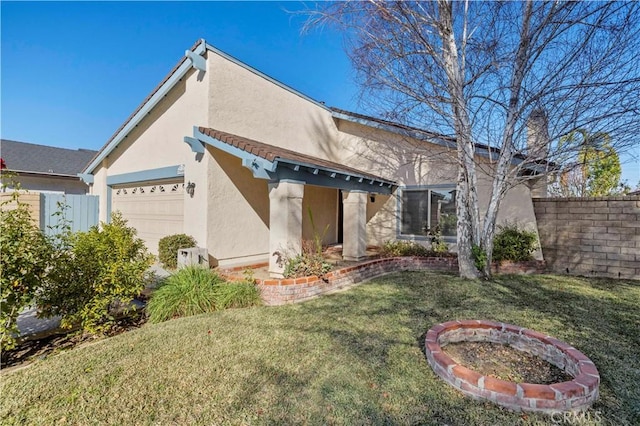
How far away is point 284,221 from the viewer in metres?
7.39

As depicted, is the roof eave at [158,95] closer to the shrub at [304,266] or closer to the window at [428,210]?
the shrub at [304,266]

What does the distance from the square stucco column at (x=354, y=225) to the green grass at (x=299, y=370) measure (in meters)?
3.73

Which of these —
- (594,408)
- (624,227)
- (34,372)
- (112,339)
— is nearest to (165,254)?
(112,339)

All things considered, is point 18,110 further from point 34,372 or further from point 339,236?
point 339,236

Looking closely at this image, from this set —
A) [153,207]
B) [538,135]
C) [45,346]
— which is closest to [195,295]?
[45,346]

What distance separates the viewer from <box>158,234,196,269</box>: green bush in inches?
339

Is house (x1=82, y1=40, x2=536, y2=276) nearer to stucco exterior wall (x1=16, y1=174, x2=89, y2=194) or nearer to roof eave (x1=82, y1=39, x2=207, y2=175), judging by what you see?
roof eave (x1=82, y1=39, x2=207, y2=175)

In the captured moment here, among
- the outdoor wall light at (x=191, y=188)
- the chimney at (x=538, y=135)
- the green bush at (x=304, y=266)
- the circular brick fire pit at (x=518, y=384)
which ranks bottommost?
the circular brick fire pit at (x=518, y=384)

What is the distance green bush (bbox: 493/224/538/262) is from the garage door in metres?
10.2

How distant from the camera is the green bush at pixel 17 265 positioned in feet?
12.7

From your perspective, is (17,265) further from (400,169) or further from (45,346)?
(400,169)

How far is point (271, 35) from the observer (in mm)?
10883

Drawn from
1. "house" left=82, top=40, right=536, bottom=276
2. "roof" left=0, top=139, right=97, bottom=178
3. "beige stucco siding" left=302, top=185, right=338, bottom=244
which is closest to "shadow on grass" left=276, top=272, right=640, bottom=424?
"house" left=82, top=40, right=536, bottom=276
